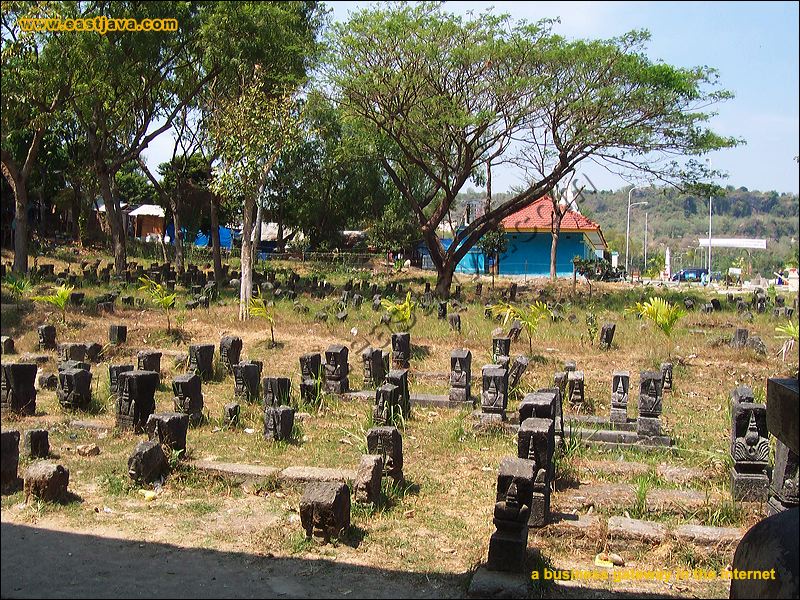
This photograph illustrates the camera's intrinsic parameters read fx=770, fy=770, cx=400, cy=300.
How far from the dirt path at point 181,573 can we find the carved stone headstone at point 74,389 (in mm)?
4280

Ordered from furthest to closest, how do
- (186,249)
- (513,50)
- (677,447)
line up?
(186,249), (513,50), (677,447)

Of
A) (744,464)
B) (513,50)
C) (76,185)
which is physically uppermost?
(513,50)

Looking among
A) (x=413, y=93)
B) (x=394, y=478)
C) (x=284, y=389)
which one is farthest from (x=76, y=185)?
(x=394, y=478)

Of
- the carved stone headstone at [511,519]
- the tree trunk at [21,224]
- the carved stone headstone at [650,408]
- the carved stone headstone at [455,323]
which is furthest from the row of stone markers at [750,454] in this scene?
the tree trunk at [21,224]

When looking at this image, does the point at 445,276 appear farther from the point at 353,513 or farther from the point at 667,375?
the point at 353,513

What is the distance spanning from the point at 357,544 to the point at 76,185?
30.1 meters

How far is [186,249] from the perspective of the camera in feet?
119

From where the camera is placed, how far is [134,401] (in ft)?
29.2

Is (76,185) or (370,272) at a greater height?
(76,185)

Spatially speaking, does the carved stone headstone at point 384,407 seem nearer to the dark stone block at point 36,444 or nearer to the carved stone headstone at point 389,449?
the carved stone headstone at point 389,449

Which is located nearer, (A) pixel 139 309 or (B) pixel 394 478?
(B) pixel 394 478

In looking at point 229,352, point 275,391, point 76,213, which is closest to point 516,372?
point 275,391

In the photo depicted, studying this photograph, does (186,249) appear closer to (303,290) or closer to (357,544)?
(303,290)

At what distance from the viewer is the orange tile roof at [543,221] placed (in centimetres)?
3916
